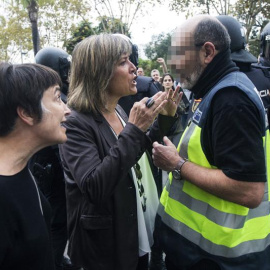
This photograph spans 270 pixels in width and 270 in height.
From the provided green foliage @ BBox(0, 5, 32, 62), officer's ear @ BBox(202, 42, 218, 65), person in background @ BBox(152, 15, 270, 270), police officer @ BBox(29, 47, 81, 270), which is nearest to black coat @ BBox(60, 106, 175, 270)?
person in background @ BBox(152, 15, 270, 270)

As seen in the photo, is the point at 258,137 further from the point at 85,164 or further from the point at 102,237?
the point at 102,237

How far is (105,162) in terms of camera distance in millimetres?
1723

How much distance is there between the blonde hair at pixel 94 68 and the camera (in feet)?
6.59

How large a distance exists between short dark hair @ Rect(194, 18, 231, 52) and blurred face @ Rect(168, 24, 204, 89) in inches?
1.4

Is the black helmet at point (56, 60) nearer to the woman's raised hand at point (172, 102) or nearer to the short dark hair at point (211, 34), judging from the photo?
the woman's raised hand at point (172, 102)

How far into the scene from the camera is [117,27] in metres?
18.6

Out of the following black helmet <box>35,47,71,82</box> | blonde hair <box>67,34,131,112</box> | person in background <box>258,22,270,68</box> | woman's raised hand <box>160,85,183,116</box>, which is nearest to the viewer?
blonde hair <box>67,34,131,112</box>

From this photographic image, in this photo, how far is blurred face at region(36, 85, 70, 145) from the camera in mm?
1505

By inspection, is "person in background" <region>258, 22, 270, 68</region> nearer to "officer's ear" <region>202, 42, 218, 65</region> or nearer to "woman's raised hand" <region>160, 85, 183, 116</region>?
"woman's raised hand" <region>160, 85, 183, 116</region>

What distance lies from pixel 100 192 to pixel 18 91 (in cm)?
63

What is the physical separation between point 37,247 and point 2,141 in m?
0.45

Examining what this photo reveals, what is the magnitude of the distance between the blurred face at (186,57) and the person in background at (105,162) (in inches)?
6.5

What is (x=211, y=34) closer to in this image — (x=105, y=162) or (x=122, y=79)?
(x=122, y=79)

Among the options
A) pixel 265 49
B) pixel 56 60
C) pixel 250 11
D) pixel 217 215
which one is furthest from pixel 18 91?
pixel 250 11
